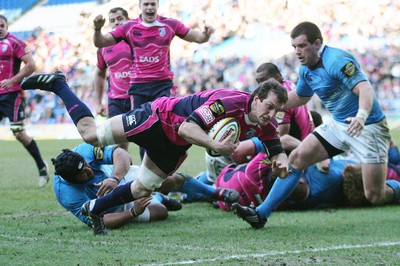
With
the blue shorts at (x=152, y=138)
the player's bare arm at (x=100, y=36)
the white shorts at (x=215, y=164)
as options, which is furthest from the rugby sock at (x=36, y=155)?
the blue shorts at (x=152, y=138)

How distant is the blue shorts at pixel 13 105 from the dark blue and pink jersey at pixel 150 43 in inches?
95.1

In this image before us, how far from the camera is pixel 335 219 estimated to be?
756 centimetres

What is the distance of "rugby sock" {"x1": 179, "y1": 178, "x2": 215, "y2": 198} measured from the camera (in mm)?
7952

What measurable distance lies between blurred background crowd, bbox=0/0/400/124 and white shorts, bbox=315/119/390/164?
73.1 ft

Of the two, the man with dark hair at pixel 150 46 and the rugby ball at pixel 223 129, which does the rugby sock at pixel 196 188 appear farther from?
the rugby ball at pixel 223 129

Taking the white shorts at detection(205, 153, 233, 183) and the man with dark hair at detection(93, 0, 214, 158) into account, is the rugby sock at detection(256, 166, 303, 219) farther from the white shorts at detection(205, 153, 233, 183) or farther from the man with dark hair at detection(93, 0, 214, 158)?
the man with dark hair at detection(93, 0, 214, 158)

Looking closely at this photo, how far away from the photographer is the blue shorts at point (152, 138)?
6188 millimetres

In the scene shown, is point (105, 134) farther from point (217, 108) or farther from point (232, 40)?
point (232, 40)

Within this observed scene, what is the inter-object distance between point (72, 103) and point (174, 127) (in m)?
1.12

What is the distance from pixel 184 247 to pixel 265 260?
0.85 metres

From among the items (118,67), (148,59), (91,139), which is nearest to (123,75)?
(118,67)

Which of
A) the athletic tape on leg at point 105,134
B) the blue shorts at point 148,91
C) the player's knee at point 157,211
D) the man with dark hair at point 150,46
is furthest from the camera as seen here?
the blue shorts at point 148,91

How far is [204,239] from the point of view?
622 cm

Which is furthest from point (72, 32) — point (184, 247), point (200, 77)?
point (184, 247)
